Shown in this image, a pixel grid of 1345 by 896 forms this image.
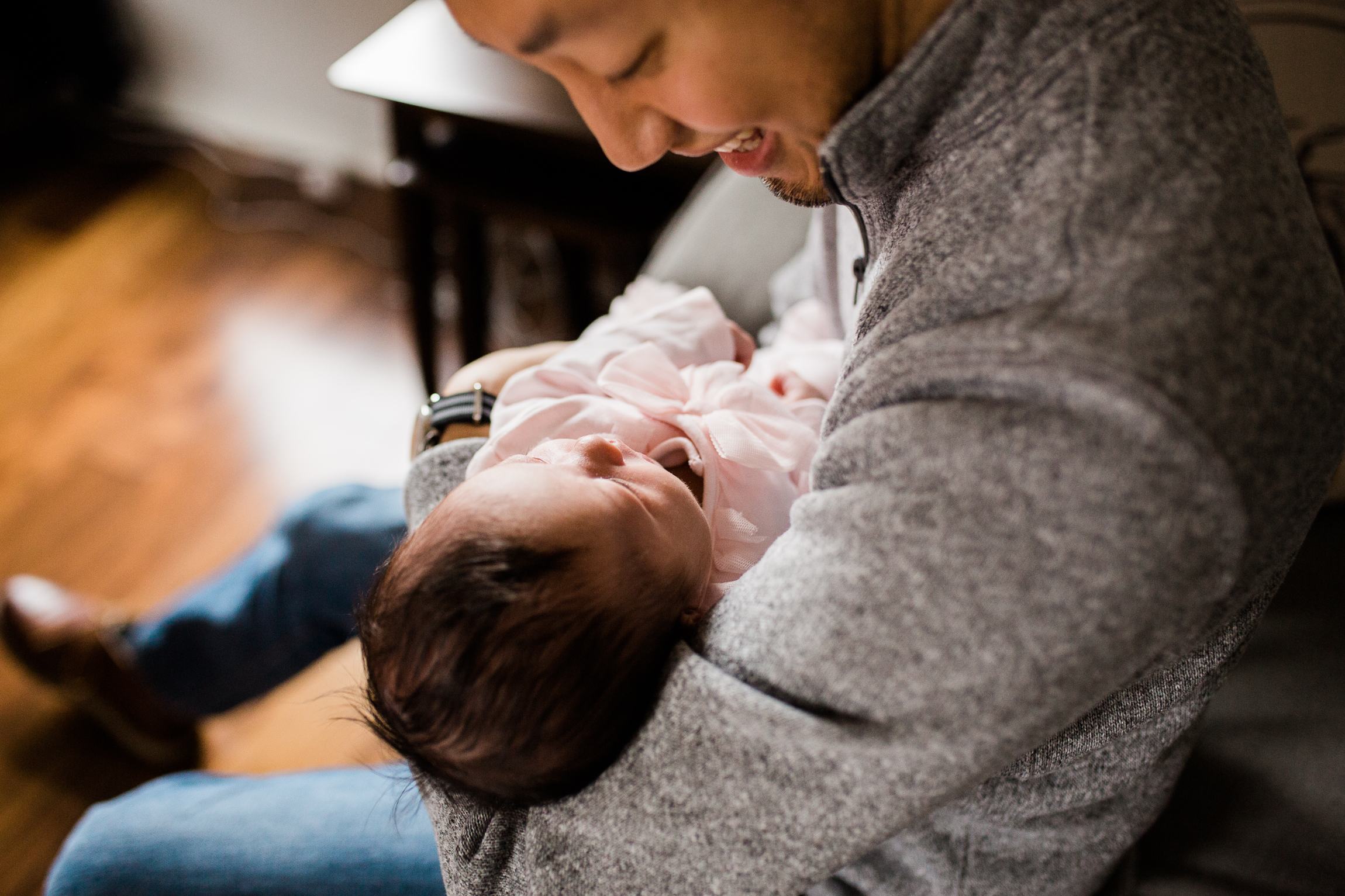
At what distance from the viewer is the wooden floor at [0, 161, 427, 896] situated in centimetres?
146

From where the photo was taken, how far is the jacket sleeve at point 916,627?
441 mm

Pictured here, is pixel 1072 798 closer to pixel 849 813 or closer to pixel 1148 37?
pixel 849 813

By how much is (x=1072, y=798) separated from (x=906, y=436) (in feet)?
1.15

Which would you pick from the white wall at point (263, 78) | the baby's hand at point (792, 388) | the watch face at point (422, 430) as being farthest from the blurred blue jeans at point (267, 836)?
the white wall at point (263, 78)

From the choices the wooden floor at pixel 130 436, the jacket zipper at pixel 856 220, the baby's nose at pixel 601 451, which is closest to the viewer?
the jacket zipper at pixel 856 220

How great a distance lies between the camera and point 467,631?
64cm

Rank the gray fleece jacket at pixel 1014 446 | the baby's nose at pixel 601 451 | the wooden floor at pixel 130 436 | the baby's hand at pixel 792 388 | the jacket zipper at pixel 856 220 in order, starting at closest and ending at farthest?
the gray fleece jacket at pixel 1014 446
the jacket zipper at pixel 856 220
the baby's nose at pixel 601 451
the baby's hand at pixel 792 388
the wooden floor at pixel 130 436

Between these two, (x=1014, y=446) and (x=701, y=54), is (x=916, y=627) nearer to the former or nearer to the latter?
(x=1014, y=446)

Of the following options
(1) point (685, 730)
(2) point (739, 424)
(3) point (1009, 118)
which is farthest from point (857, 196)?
(1) point (685, 730)

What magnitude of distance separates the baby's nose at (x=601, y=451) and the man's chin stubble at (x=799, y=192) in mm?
250

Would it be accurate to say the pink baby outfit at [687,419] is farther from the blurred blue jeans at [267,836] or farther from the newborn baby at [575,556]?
the blurred blue jeans at [267,836]

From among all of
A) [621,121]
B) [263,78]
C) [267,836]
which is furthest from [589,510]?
[263,78]

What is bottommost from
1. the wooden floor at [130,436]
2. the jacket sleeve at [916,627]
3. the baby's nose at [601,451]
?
the wooden floor at [130,436]

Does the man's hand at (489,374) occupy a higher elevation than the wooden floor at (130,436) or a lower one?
higher
